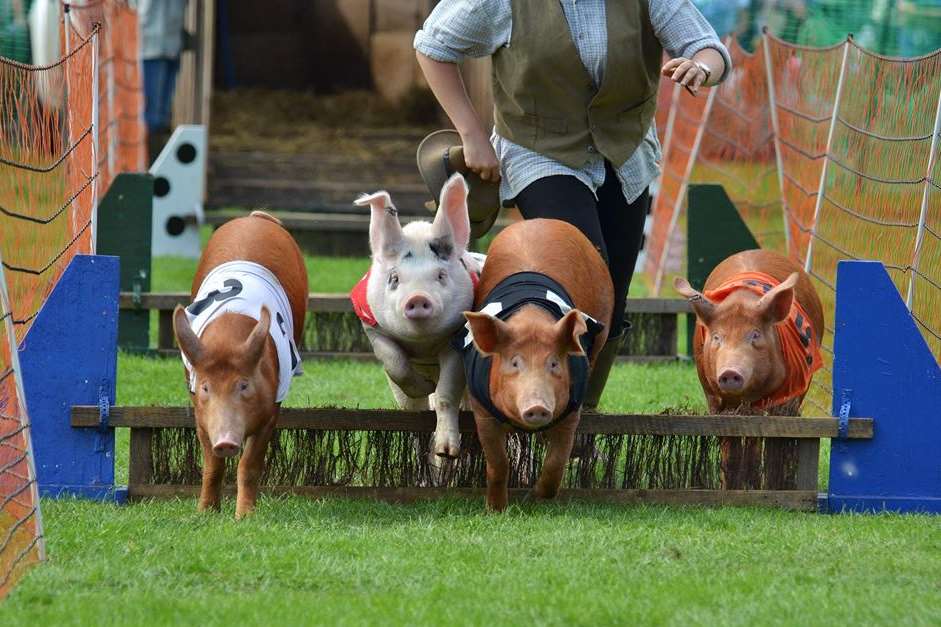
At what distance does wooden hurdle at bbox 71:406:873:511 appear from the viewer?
18.3ft

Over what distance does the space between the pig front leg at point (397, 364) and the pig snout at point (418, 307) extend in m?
0.37

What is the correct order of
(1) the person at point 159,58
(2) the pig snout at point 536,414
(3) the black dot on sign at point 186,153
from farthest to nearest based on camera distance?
(1) the person at point 159,58 → (3) the black dot on sign at point 186,153 → (2) the pig snout at point 536,414

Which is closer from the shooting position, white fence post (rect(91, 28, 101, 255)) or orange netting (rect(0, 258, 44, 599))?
orange netting (rect(0, 258, 44, 599))

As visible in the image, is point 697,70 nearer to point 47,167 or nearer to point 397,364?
point 397,364

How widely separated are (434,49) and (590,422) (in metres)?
1.47

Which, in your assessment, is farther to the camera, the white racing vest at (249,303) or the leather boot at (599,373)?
the leather boot at (599,373)

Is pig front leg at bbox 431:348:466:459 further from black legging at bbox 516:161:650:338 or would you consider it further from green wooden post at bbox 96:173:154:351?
green wooden post at bbox 96:173:154:351

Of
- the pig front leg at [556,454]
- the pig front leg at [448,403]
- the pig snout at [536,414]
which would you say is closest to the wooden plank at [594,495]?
the pig front leg at [556,454]

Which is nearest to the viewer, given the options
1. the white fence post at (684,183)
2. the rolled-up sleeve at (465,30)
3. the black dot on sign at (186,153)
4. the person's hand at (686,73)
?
the person's hand at (686,73)

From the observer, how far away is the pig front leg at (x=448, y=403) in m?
5.42

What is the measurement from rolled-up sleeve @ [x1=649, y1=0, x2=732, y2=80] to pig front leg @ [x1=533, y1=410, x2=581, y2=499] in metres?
1.44

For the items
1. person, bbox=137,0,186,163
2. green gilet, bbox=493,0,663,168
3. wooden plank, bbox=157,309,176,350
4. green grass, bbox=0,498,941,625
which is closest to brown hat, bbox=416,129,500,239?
green gilet, bbox=493,0,663,168

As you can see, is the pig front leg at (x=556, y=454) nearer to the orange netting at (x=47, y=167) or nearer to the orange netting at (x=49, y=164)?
the orange netting at (x=49, y=164)

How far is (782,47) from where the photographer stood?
959cm
